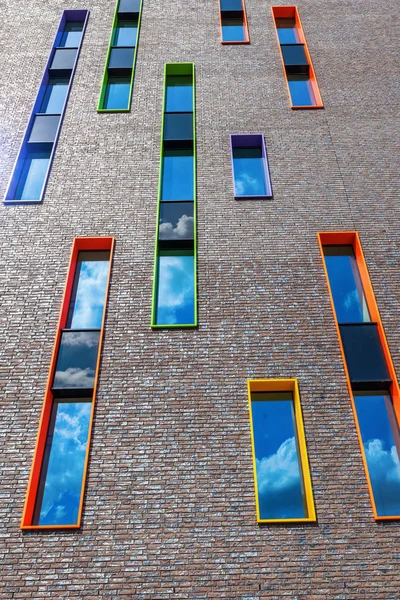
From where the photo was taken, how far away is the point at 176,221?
12422 millimetres

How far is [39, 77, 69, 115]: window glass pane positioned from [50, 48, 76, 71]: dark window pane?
A: 47cm

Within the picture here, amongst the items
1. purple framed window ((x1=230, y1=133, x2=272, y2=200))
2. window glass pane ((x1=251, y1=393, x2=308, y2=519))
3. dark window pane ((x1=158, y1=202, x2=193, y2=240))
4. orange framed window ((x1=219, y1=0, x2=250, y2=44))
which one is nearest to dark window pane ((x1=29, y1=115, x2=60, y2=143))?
dark window pane ((x1=158, y1=202, x2=193, y2=240))

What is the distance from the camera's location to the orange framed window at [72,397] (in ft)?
28.6

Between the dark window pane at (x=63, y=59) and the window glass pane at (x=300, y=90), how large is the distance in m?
7.05

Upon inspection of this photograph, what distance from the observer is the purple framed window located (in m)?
13.2

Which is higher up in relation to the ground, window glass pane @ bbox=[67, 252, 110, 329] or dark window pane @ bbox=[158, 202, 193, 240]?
dark window pane @ bbox=[158, 202, 193, 240]

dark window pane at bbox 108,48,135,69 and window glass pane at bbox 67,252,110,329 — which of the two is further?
dark window pane at bbox 108,48,135,69

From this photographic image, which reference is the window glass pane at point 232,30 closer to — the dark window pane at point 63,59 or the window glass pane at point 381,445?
the dark window pane at point 63,59

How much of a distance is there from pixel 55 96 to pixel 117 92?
1.89 meters

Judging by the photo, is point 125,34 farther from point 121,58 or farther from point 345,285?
point 345,285

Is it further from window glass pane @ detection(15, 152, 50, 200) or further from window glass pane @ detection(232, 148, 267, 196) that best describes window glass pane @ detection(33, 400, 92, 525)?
window glass pane @ detection(232, 148, 267, 196)

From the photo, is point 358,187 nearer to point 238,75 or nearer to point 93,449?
point 238,75

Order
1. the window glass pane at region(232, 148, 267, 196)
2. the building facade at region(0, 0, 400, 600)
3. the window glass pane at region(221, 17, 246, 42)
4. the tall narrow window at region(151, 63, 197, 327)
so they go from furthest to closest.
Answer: the window glass pane at region(221, 17, 246, 42) → the window glass pane at region(232, 148, 267, 196) → the tall narrow window at region(151, 63, 197, 327) → the building facade at region(0, 0, 400, 600)

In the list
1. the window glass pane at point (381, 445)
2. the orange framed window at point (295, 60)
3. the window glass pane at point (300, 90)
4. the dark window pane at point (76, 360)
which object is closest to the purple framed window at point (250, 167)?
the orange framed window at point (295, 60)
